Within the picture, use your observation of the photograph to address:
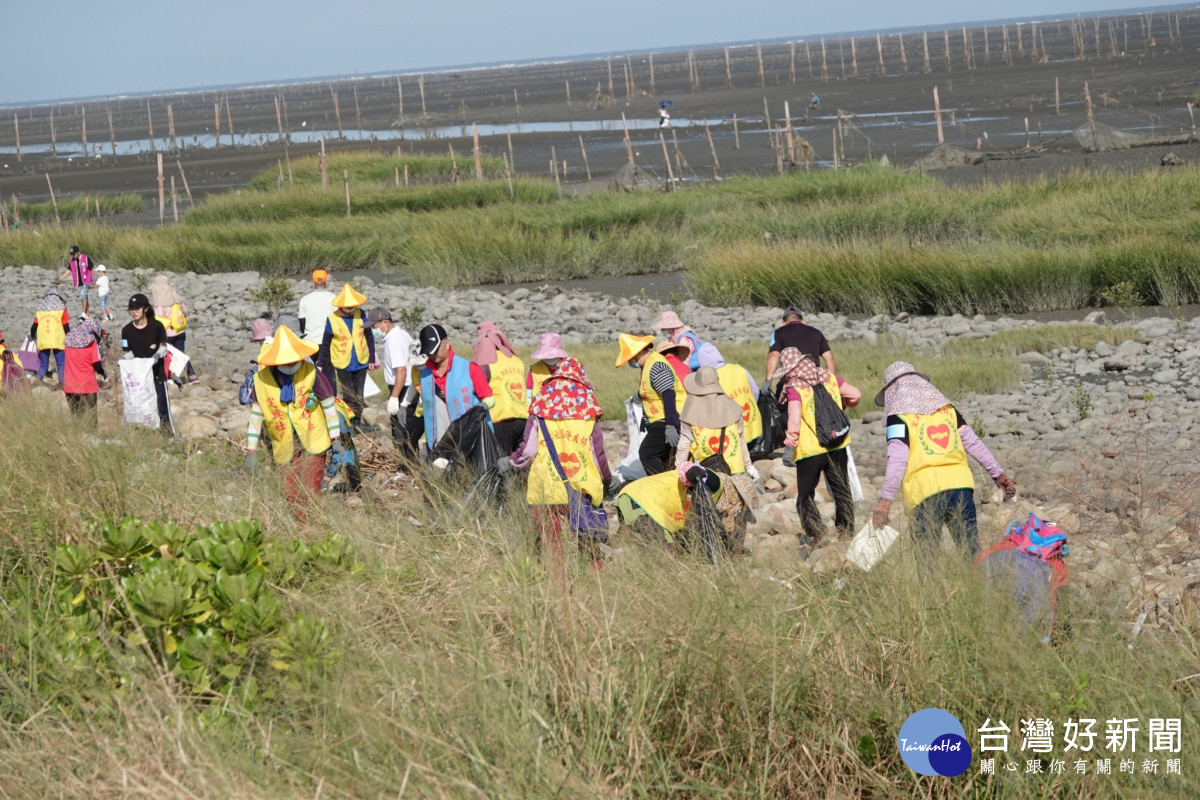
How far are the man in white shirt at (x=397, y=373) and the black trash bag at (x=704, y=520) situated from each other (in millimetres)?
3330

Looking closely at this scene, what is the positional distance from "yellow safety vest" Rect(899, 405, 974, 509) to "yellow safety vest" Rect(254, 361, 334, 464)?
12.0 ft

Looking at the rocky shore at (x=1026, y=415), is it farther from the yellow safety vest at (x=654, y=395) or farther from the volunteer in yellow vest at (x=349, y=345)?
the volunteer in yellow vest at (x=349, y=345)

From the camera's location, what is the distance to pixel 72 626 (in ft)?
14.0

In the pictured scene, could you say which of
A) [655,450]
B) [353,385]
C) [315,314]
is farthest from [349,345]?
[655,450]

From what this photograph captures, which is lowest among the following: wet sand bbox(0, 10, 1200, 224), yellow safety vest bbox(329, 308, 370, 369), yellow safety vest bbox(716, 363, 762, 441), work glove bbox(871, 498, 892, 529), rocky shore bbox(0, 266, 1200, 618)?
rocky shore bbox(0, 266, 1200, 618)

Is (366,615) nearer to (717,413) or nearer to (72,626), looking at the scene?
(72,626)

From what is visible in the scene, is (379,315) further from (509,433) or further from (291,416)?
(509,433)

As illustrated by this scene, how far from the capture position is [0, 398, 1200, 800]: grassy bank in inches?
141

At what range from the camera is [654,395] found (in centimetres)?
725

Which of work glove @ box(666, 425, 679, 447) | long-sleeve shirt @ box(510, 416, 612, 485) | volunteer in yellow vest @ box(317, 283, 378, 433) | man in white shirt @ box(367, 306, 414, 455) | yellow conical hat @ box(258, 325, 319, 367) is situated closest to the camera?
long-sleeve shirt @ box(510, 416, 612, 485)

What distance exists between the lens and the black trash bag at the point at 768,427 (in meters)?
9.53

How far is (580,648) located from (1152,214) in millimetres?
19471

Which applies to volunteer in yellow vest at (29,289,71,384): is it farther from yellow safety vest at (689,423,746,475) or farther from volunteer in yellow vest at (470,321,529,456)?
yellow safety vest at (689,423,746,475)

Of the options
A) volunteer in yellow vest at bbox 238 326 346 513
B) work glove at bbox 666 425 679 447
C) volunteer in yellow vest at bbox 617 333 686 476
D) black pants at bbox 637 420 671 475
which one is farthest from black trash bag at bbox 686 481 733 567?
volunteer in yellow vest at bbox 238 326 346 513
